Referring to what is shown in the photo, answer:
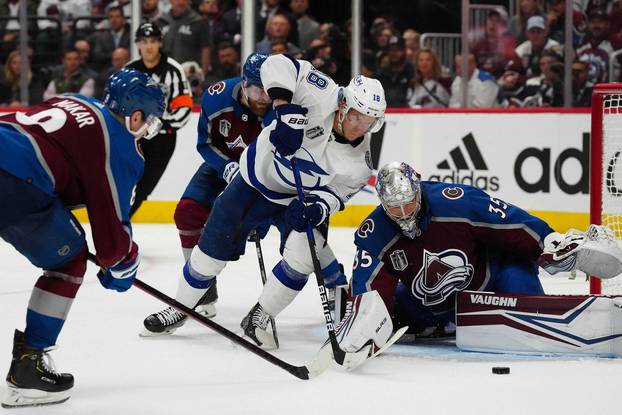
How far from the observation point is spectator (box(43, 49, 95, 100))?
308 inches

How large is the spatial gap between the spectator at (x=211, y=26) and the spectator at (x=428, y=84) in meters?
1.40

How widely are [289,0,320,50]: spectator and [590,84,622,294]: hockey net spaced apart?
354 cm

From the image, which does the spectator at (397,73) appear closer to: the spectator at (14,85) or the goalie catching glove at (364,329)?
the spectator at (14,85)

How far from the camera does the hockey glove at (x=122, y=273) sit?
2881mm

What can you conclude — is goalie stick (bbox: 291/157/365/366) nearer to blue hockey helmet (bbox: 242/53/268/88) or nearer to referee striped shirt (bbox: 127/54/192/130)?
blue hockey helmet (bbox: 242/53/268/88)

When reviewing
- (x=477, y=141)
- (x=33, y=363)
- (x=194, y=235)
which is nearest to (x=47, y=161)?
(x=33, y=363)

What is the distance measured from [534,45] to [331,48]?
1.42 metres

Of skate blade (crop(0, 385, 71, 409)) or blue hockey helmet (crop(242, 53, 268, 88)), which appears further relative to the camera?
blue hockey helmet (crop(242, 53, 268, 88))

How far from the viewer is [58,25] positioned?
779cm

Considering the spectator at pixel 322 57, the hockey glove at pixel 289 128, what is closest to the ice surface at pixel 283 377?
the hockey glove at pixel 289 128

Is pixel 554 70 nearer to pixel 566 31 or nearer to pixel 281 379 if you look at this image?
pixel 566 31

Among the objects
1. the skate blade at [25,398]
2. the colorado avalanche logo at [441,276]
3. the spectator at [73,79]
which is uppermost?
the spectator at [73,79]

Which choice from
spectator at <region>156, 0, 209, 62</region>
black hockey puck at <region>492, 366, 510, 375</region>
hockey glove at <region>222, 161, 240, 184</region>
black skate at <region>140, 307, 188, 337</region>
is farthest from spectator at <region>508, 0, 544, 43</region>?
black hockey puck at <region>492, 366, 510, 375</region>

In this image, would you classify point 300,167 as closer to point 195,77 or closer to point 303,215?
point 303,215
